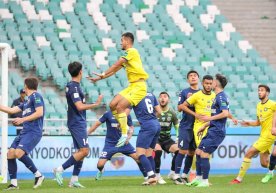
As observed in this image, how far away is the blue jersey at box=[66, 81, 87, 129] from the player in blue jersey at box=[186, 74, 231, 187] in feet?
7.61

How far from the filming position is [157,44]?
3325cm

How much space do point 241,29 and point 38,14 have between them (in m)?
8.33

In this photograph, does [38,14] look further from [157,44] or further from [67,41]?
[157,44]

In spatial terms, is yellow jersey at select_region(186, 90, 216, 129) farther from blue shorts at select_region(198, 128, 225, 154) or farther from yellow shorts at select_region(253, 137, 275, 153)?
yellow shorts at select_region(253, 137, 275, 153)

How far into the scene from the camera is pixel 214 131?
58.9 ft

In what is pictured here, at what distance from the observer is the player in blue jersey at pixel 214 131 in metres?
17.8

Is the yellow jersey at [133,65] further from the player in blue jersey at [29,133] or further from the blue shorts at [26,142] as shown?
the blue shorts at [26,142]

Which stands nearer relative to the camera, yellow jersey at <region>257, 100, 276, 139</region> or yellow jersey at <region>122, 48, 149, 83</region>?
yellow jersey at <region>122, 48, 149, 83</region>

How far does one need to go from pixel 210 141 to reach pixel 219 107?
666 millimetres

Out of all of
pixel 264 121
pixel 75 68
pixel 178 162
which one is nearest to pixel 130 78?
pixel 75 68

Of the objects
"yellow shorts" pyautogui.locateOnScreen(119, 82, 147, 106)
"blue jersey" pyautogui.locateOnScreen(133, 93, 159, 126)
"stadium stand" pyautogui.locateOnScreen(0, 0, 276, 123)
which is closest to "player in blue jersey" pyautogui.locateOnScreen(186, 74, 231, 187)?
"blue jersey" pyautogui.locateOnScreen(133, 93, 159, 126)

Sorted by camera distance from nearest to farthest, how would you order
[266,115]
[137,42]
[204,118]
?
1. [204,118]
2. [266,115]
3. [137,42]

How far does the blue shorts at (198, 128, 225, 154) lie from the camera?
58.5 feet

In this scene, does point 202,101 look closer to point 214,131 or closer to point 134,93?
point 214,131
